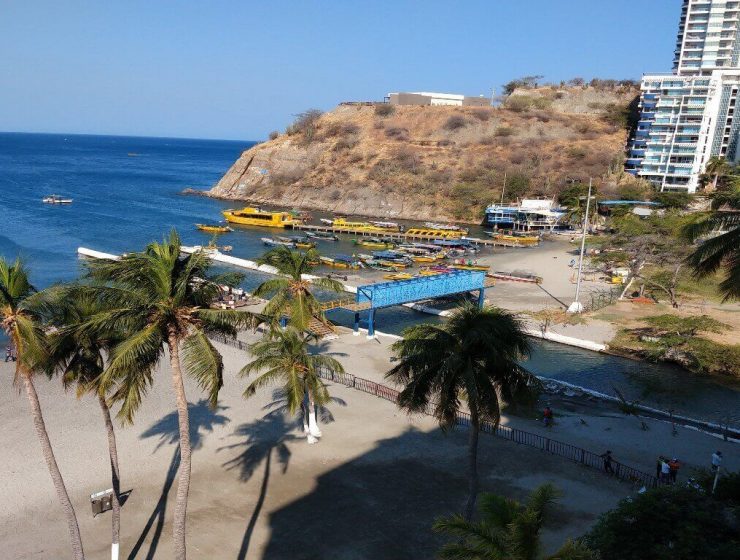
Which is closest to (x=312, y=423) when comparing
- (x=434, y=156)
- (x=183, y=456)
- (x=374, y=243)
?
(x=183, y=456)

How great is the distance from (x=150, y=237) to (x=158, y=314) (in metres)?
82.1

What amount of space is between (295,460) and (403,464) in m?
4.32

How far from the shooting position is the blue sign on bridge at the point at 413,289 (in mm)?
41125

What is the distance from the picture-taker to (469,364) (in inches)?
663

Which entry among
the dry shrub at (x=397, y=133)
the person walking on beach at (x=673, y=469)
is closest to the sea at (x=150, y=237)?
the person walking on beach at (x=673, y=469)

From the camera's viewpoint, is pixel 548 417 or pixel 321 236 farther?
pixel 321 236

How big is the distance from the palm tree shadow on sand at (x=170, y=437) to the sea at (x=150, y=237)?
9513mm

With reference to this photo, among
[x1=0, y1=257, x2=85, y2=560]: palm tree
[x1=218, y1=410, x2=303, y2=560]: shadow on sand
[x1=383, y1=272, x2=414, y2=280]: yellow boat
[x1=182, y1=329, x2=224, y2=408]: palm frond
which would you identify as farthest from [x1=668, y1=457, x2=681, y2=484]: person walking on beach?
[x1=383, y1=272, x2=414, y2=280]: yellow boat

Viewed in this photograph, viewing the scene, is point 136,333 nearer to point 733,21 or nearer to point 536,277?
point 536,277

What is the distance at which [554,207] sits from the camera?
364ft

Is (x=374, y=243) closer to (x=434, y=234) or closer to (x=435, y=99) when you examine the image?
(x=434, y=234)

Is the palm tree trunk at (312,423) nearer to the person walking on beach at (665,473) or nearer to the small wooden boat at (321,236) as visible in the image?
the person walking on beach at (665,473)

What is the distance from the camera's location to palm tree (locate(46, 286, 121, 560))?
1479 centimetres

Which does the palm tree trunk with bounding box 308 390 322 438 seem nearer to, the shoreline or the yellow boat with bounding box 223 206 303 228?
the shoreline
